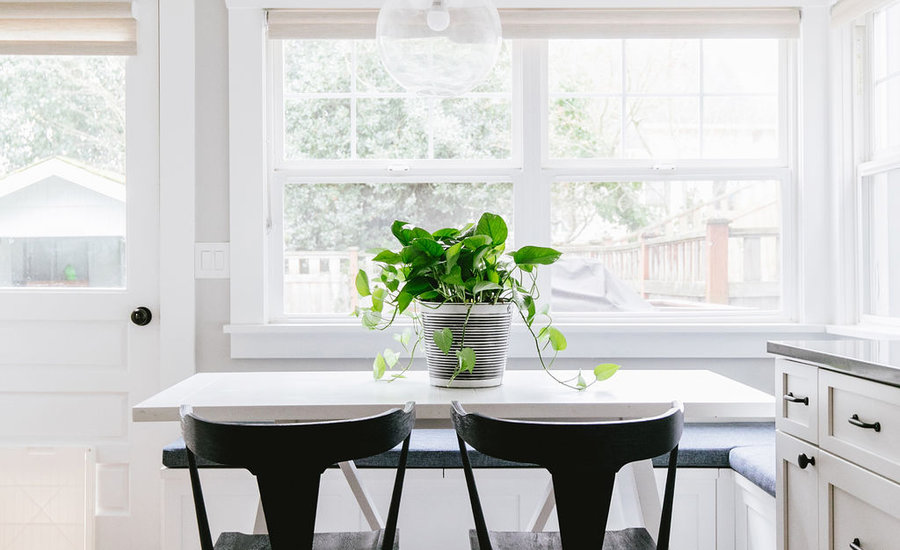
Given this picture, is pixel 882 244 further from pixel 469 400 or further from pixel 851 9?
pixel 469 400

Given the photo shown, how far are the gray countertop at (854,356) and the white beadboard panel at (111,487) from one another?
2412 millimetres

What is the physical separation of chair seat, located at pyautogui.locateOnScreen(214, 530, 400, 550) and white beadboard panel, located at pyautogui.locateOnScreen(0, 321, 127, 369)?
4.94 ft

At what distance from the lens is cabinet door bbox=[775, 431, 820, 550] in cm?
157

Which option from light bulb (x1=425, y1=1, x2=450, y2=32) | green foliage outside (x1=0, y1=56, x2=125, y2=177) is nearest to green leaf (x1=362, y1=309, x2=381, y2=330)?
light bulb (x1=425, y1=1, x2=450, y2=32)

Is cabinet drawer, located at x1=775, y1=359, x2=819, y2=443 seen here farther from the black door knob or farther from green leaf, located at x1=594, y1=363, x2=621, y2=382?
the black door knob

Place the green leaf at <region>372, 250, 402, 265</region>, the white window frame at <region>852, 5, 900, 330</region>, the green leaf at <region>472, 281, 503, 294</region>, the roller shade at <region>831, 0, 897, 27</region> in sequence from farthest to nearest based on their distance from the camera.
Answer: the white window frame at <region>852, 5, 900, 330</region> → the roller shade at <region>831, 0, 897, 27</region> → the green leaf at <region>372, 250, 402, 265</region> → the green leaf at <region>472, 281, 503, 294</region>

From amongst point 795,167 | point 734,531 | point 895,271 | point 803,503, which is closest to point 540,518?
point 803,503

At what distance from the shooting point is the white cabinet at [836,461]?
132 cm

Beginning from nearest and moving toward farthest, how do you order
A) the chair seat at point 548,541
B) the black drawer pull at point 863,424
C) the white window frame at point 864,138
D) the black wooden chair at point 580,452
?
1. the black wooden chair at point 580,452
2. the black drawer pull at point 863,424
3. the chair seat at point 548,541
4. the white window frame at point 864,138

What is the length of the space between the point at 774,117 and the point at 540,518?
1.94m

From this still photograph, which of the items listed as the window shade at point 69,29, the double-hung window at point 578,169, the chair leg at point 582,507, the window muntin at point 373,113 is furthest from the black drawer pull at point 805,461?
the window shade at point 69,29

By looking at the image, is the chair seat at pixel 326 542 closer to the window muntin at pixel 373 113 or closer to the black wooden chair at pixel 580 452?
the black wooden chair at pixel 580 452

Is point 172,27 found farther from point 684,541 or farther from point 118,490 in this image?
point 684,541

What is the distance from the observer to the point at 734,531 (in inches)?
88.4
